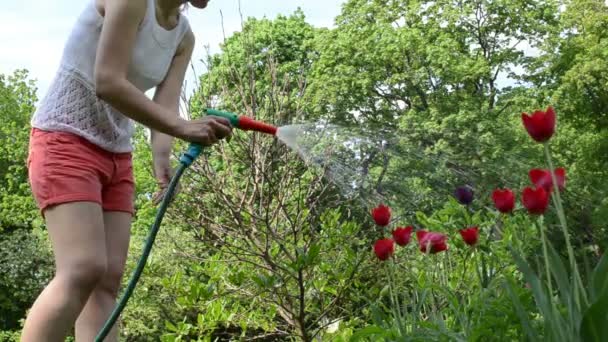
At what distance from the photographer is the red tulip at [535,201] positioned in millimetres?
1680

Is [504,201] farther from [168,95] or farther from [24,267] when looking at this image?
[24,267]

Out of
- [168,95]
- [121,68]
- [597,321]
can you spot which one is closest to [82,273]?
[121,68]

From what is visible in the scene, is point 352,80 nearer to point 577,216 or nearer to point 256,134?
point 256,134

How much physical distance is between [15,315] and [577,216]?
2155cm

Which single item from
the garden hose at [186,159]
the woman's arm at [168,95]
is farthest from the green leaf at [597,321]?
the woman's arm at [168,95]

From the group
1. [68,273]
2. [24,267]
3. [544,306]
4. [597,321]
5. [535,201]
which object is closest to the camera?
[597,321]

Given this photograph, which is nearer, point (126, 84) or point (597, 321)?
point (597, 321)

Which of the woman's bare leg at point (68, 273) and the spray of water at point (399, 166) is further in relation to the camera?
the spray of water at point (399, 166)

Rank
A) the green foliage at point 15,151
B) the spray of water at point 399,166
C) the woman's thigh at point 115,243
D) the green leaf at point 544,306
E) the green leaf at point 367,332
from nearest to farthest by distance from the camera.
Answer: the green leaf at point 544,306, the green leaf at point 367,332, the woman's thigh at point 115,243, the spray of water at point 399,166, the green foliage at point 15,151

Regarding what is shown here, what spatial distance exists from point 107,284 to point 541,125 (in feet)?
4.37

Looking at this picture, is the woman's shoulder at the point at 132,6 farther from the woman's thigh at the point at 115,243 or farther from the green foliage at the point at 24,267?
the green foliage at the point at 24,267

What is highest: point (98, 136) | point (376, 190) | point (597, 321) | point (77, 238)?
point (376, 190)

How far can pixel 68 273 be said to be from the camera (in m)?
2.06

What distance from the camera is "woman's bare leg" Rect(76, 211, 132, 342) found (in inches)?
91.7
